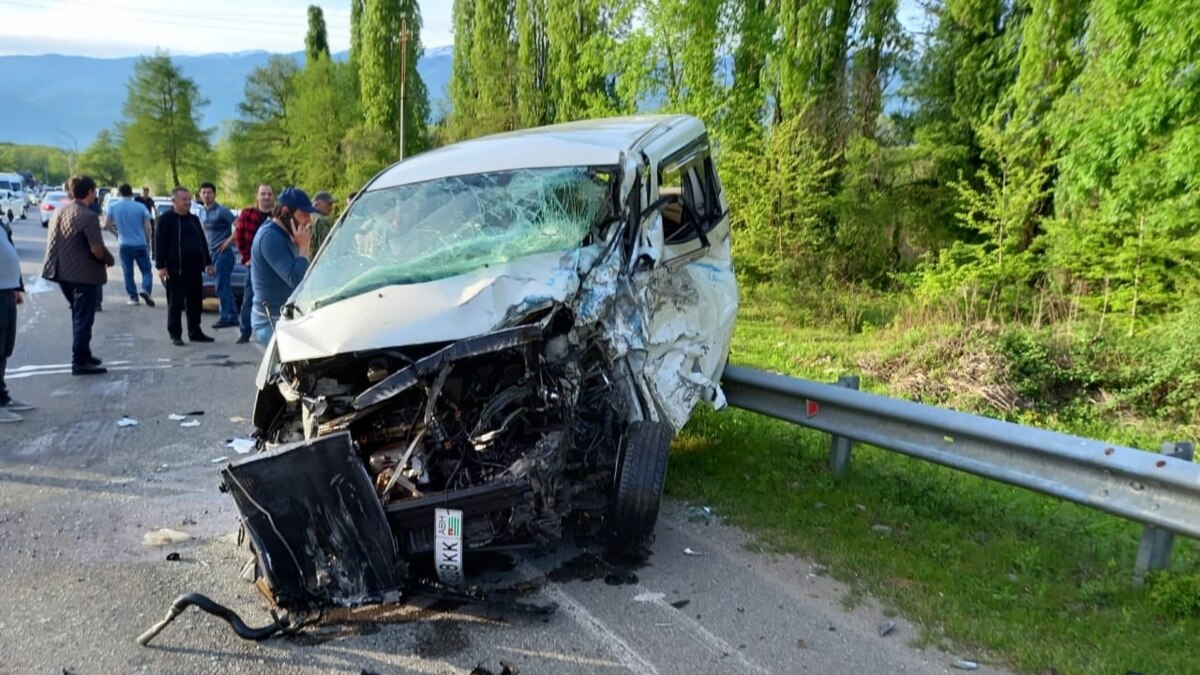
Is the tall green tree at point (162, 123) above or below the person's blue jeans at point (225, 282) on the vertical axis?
above

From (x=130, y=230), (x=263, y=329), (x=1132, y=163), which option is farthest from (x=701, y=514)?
(x=130, y=230)

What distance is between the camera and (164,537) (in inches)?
167

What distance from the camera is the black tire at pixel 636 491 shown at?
12.8 ft

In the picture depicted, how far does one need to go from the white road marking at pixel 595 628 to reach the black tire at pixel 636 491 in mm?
422

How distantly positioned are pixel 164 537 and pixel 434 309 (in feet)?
6.71

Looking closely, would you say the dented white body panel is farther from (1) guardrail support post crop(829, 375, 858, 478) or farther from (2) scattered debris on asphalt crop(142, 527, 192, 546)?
(2) scattered debris on asphalt crop(142, 527, 192, 546)

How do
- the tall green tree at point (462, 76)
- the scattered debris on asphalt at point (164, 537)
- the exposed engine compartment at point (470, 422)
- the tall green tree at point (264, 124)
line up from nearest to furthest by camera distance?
the exposed engine compartment at point (470, 422) < the scattered debris on asphalt at point (164, 537) < the tall green tree at point (462, 76) < the tall green tree at point (264, 124)

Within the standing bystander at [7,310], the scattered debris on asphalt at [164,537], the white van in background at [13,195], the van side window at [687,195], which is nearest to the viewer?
the scattered debris on asphalt at [164,537]

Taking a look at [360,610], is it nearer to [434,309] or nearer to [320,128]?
[434,309]

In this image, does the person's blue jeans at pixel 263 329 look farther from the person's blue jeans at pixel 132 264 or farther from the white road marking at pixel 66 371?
the person's blue jeans at pixel 132 264

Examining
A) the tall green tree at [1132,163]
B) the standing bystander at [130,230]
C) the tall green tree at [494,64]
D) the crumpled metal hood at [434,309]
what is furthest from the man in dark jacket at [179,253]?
the tall green tree at [494,64]

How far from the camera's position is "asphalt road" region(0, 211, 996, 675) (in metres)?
3.12

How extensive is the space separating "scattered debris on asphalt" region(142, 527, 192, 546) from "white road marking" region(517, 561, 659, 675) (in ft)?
6.14

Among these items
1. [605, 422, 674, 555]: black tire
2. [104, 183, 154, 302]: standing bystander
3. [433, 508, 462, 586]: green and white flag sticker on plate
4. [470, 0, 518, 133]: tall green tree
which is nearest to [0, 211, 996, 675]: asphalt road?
[605, 422, 674, 555]: black tire
